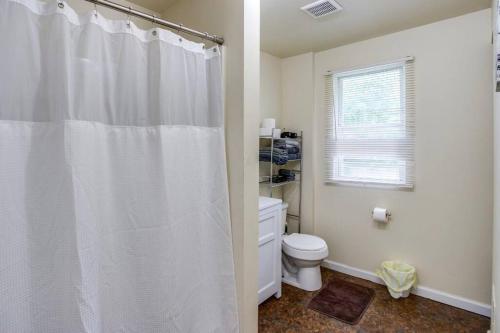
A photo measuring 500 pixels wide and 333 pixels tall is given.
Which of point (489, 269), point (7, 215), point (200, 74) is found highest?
point (200, 74)

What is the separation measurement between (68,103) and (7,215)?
1.50 feet

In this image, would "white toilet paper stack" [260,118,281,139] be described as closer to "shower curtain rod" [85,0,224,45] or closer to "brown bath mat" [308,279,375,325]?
"shower curtain rod" [85,0,224,45]

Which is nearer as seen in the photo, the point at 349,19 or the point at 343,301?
the point at 349,19

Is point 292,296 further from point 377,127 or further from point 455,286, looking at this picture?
point 377,127

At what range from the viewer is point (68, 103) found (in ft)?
3.40

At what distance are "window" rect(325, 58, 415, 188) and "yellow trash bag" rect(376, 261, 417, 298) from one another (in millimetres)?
724

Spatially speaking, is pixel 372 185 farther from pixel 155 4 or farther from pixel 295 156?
pixel 155 4

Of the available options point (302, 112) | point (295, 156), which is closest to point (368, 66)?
point (302, 112)

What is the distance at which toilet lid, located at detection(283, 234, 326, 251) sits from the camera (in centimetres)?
237

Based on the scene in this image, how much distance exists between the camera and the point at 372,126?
251 centimetres

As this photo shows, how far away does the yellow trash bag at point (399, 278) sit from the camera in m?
2.23

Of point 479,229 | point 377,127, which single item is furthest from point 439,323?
point 377,127

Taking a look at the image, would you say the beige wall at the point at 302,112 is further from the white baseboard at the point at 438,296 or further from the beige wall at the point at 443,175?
the white baseboard at the point at 438,296

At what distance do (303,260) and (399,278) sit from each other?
803mm
